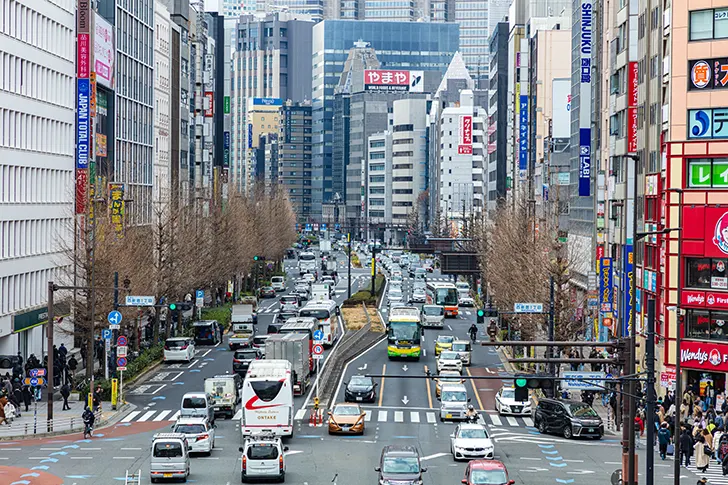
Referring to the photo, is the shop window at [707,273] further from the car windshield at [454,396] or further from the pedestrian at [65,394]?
the pedestrian at [65,394]

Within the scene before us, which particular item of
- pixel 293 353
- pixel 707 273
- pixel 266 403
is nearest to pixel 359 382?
pixel 293 353

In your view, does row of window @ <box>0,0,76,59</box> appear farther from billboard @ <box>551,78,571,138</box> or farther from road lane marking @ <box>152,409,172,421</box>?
billboard @ <box>551,78,571,138</box>

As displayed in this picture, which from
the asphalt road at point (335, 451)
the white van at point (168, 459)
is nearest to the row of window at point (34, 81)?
the asphalt road at point (335, 451)

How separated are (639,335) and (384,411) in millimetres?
16812

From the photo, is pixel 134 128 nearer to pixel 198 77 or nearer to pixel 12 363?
pixel 198 77

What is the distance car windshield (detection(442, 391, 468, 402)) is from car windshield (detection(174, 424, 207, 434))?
15897 mm

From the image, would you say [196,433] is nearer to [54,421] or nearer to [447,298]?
[54,421]

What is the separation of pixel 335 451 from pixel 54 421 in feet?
45.4

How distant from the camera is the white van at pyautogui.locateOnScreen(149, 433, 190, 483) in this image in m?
40.9

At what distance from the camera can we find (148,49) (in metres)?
125

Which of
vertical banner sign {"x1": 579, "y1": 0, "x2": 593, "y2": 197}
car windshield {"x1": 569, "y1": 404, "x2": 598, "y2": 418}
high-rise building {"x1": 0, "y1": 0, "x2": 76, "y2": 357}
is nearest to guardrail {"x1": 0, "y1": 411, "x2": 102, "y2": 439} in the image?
high-rise building {"x1": 0, "y1": 0, "x2": 76, "y2": 357}

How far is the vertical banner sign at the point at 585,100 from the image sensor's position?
92.9 m

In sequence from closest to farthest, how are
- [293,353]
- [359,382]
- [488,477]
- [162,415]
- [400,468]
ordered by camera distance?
[488,477]
[400,468]
[162,415]
[359,382]
[293,353]

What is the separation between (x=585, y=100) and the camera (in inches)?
3691
